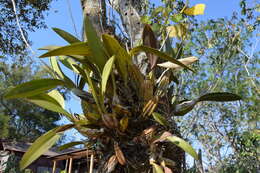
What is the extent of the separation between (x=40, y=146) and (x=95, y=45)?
23.3 inches

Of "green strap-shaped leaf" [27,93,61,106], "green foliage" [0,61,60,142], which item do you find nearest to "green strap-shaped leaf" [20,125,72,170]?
"green strap-shaped leaf" [27,93,61,106]

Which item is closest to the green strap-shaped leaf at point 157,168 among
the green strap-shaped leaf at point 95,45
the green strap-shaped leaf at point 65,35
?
the green strap-shaped leaf at point 95,45

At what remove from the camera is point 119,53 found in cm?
133

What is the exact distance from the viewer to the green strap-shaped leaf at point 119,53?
1.30 meters

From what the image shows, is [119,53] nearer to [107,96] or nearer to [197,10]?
[107,96]

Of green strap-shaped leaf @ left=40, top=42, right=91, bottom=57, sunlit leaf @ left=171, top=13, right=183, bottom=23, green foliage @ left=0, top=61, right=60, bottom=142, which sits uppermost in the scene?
sunlit leaf @ left=171, top=13, right=183, bottom=23

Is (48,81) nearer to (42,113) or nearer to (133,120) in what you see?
(133,120)

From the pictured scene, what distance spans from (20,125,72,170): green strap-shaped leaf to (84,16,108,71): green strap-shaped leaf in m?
0.41

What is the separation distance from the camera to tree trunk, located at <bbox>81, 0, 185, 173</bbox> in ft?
4.14

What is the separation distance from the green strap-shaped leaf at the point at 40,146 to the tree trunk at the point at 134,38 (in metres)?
0.28

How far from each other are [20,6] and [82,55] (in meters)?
4.09

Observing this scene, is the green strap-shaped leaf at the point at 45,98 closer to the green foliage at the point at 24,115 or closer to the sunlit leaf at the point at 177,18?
the sunlit leaf at the point at 177,18

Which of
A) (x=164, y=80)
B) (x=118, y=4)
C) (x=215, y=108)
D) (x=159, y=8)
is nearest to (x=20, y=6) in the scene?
(x=118, y=4)

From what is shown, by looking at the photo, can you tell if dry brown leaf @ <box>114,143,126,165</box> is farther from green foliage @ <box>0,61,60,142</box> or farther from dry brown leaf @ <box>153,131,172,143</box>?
green foliage @ <box>0,61,60,142</box>
